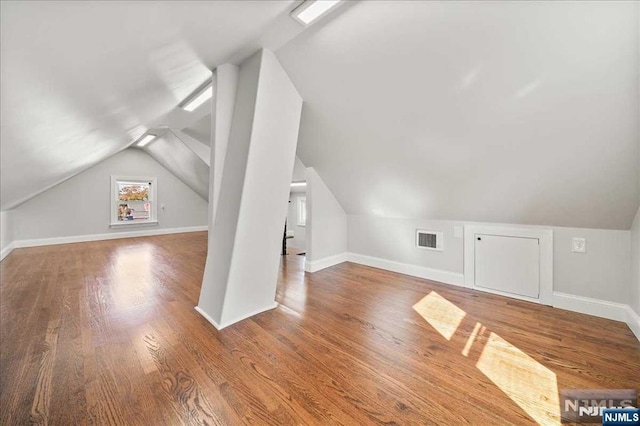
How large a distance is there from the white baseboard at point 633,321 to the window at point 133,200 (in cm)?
966

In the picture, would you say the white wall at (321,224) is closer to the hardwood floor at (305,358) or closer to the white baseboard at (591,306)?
the hardwood floor at (305,358)

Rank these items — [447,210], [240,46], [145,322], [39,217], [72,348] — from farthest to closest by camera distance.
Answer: [39,217] → [447,210] → [145,322] → [240,46] → [72,348]

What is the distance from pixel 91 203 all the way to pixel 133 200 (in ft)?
3.13

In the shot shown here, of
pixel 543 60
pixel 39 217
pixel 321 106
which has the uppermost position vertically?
pixel 321 106

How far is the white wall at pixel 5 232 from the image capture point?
4.67 meters

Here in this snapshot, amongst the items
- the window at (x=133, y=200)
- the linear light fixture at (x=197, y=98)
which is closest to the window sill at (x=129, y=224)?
the window at (x=133, y=200)

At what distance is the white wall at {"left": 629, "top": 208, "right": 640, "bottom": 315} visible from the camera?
2.02 meters

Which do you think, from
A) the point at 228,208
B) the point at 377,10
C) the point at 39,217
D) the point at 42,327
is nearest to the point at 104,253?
the point at 39,217

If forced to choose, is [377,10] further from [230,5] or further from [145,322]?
[145,322]

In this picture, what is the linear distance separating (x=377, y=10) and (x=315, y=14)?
0.44 meters

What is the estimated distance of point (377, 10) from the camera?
1.69 metres

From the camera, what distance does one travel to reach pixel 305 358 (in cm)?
173

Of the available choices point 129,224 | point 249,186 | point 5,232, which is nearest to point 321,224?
point 249,186

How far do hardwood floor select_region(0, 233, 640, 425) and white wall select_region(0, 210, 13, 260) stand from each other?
272 centimetres
